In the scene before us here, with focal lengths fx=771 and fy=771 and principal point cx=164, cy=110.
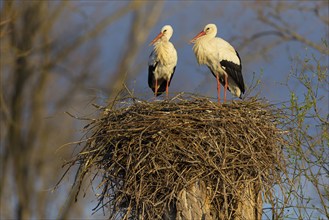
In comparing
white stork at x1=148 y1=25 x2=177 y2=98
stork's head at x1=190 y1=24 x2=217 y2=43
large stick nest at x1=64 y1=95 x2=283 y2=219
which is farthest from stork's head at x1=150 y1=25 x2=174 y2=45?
large stick nest at x1=64 y1=95 x2=283 y2=219

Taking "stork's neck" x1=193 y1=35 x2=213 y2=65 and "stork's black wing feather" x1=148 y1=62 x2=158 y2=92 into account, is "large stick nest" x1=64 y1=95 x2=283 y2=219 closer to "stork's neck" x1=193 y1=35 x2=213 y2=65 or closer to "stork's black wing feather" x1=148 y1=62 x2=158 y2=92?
"stork's neck" x1=193 y1=35 x2=213 y2=65

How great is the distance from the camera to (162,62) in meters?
9.40

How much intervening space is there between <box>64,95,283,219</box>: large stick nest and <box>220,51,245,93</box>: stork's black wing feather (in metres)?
2.09

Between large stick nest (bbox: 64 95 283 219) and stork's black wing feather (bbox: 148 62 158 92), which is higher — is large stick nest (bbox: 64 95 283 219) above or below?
below

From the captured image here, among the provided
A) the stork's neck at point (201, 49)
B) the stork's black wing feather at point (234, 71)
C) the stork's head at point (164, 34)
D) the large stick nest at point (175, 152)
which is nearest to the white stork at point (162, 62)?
the stork's head at point (164, 34)

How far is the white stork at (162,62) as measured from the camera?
9.37 meters

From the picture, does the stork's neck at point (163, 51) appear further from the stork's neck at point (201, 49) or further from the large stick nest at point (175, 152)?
the large stick nest at point (175, 152)

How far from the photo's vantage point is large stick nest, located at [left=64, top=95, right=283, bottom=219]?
6094mm

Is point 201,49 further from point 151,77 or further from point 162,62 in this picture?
point 151,77

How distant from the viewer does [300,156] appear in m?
6.99

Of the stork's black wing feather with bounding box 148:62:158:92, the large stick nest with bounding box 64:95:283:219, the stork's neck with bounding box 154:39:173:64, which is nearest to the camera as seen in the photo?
the large stick nest with bounding box 64:95:283:219

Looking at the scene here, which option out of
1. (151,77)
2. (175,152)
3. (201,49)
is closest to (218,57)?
(201,49)

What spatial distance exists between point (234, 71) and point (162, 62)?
3.16ft

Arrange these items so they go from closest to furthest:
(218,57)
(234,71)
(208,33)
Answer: (218,57), (234,71), (208,33)
